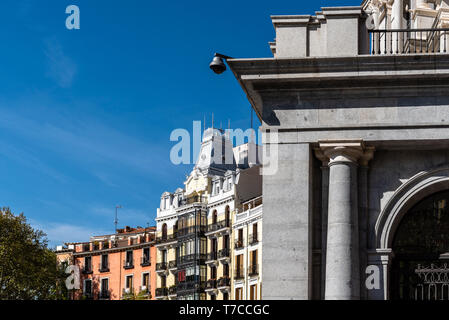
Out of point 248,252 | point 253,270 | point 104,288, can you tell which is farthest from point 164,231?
point 253,270

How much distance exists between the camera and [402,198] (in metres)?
20.0

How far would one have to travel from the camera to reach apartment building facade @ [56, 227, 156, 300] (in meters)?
112

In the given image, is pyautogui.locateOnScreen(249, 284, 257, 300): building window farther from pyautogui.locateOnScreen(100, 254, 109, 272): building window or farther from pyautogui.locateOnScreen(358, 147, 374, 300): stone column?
pyautogui.locateOnScreen(358, 147, 374, 300): stone column

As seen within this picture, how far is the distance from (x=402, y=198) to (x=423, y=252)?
3.98ft

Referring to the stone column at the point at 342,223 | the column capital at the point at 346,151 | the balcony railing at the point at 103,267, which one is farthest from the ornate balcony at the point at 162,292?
the stone column at the point at 342,223

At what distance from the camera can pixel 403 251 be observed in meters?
20.4

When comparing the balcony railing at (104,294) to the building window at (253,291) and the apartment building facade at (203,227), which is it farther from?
the building window at (253,291)

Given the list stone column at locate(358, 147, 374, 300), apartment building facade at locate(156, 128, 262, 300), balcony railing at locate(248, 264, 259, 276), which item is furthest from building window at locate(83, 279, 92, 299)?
stone column at locate(358, 147, 374, 300)

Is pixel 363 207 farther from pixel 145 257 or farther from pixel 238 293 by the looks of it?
pixel 145 257

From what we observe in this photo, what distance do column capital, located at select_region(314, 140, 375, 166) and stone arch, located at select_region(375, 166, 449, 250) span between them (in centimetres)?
93

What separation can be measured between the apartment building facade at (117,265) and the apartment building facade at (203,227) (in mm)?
2055

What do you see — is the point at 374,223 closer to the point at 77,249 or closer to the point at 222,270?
the point at 222,270
